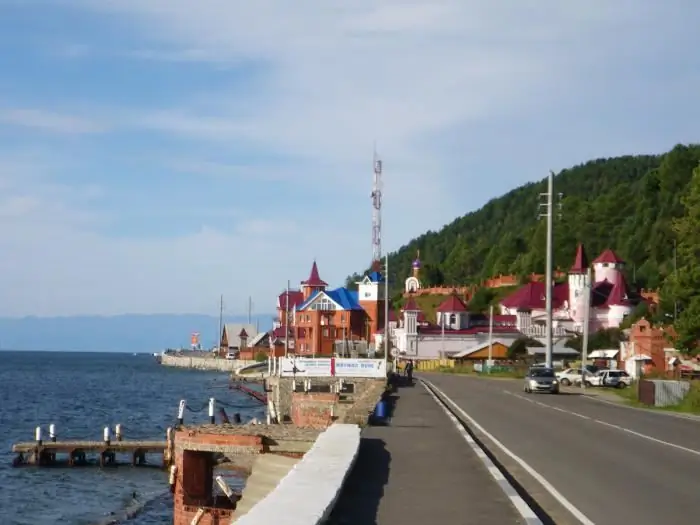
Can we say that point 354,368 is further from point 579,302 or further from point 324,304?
point 324,304

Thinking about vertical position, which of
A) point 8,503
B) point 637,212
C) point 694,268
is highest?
point 637,212

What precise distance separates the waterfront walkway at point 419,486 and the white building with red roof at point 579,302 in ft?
373

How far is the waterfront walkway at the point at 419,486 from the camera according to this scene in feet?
38.9

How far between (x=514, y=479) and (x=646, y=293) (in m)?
131

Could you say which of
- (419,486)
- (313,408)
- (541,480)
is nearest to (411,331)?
(313,408)

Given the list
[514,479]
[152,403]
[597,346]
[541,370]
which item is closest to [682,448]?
[514,479]

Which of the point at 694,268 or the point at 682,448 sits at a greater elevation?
the point at 694,268

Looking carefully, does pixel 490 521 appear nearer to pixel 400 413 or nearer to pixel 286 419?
pixel 400 413

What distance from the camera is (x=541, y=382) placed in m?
56.0

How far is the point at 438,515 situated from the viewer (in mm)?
11977

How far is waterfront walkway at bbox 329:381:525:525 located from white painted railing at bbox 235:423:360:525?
0.27 meters

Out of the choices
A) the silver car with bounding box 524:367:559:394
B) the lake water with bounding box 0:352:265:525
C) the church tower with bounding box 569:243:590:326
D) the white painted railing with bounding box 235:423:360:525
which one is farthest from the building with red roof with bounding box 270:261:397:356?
the white painted railing with bounding box 235:423:360:525

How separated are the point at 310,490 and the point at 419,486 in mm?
3100

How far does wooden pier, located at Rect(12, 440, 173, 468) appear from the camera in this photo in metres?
43.5
